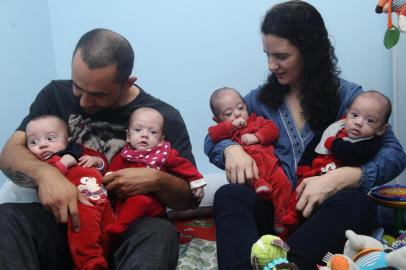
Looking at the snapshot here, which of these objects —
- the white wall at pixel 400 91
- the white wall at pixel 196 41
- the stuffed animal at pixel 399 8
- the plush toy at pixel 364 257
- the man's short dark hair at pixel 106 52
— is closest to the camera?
the plush toy at pixel 364 257

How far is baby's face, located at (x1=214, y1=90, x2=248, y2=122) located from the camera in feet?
5.73

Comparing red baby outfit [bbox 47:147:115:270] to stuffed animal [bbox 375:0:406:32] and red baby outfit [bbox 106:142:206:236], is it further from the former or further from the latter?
stuffed animal [bbox 375:0:406:32]

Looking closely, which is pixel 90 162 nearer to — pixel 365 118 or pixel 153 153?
pixel 153 153

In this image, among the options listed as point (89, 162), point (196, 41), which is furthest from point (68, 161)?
point (196, 41)

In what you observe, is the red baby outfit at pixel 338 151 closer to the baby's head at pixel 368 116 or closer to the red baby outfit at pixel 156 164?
the baby's head at pixel 368 116

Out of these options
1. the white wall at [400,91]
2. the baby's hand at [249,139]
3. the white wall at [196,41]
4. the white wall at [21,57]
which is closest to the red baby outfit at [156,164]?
the baby's hand at [249,139]

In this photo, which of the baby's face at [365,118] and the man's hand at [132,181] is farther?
the baby's face at [365,118]

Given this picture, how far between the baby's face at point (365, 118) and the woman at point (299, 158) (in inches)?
2.7

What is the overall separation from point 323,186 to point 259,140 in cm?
31

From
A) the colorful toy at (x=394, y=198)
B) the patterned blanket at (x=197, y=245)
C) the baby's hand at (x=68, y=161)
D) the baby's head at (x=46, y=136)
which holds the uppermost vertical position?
the baby's head at (x=46, y=136)

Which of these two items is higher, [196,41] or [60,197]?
[196,41]

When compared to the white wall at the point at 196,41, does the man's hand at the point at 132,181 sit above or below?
below

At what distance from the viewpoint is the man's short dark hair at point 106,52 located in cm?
152

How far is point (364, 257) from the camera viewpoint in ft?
3.93
